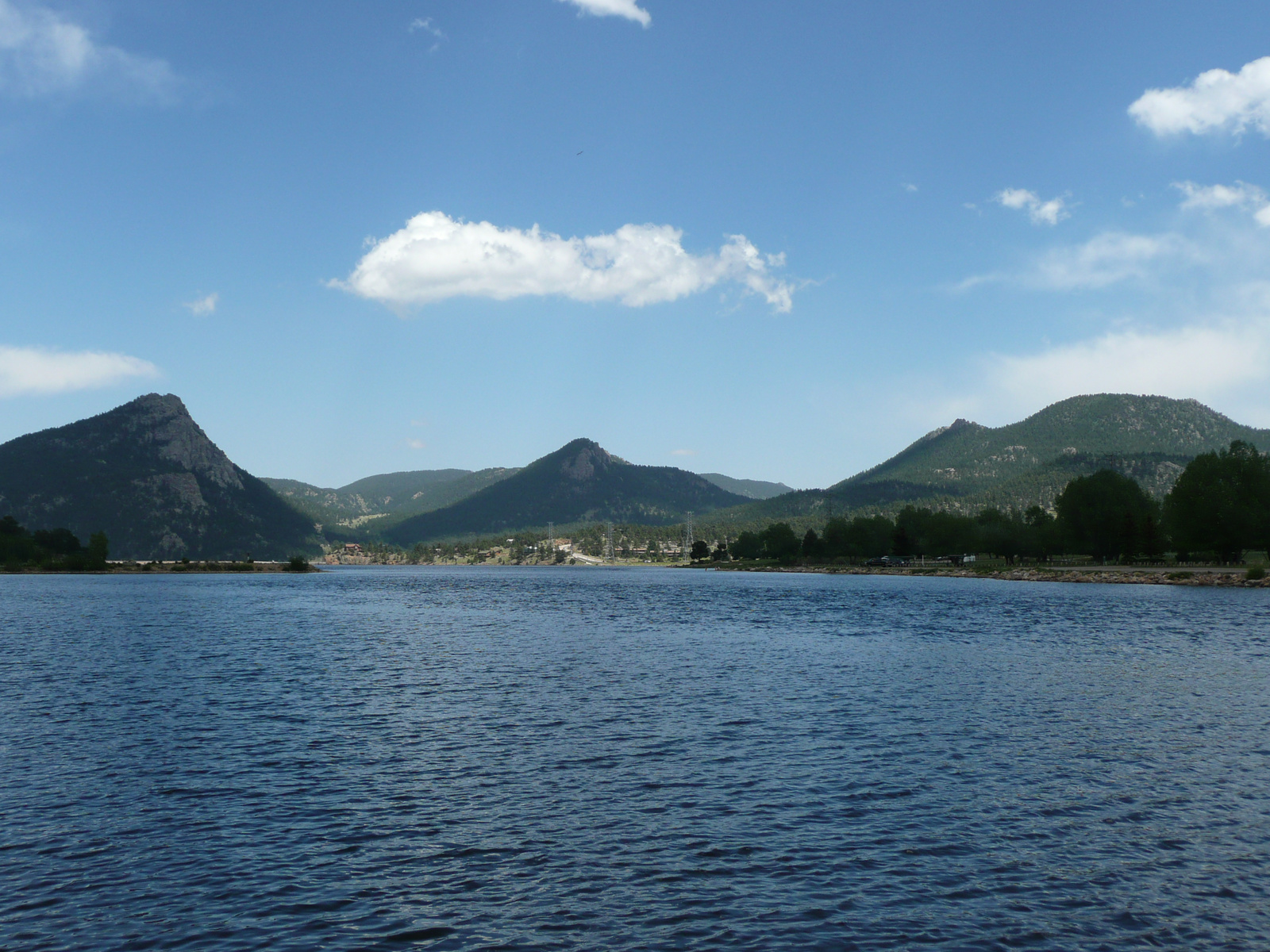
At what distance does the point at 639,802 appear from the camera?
26328 mm

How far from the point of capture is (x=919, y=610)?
114500mm

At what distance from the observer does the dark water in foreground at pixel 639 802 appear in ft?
58.8

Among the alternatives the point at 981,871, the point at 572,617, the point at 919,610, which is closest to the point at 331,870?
the point at 981,871

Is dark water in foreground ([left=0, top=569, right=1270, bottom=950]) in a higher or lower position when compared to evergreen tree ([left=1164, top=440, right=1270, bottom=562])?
lower

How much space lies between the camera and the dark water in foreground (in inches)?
706

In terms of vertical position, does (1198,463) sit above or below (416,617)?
above

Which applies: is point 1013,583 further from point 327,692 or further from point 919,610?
point 327,692

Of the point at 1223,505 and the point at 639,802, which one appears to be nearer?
the point at 639,802

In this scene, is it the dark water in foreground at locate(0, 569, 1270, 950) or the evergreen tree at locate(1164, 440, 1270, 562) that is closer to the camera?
the dark water in foreground at locate(0, 569, 1270, 950)

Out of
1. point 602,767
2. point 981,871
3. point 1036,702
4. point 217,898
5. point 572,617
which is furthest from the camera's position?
point 572,617

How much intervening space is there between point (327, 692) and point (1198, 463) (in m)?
193

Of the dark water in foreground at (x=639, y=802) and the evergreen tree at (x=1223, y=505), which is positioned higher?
the evergreen tree at (x=1223, y=505)

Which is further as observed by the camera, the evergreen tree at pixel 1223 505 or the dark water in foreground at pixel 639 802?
the evergreen tree at pixel 1223 505

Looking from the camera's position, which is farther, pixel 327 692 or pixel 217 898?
pixel 327 692
